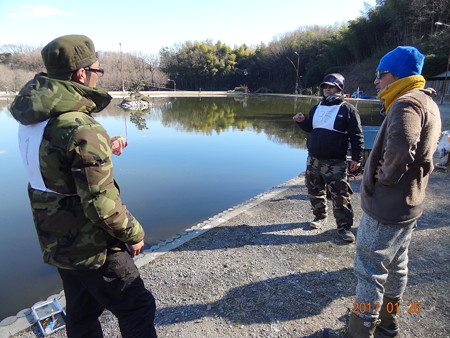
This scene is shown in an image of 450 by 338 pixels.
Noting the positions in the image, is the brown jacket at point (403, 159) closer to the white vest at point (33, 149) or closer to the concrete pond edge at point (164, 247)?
the white vest at point (33, 149)

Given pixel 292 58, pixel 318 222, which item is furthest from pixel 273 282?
pixel 292 58

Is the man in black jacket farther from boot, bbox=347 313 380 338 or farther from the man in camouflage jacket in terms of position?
the man in camouflage jacket

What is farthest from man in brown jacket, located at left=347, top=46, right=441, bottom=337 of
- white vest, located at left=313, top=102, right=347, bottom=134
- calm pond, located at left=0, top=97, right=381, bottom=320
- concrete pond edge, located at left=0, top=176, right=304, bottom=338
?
calm pond, located at left=0, top=97, right=381, bottom=320

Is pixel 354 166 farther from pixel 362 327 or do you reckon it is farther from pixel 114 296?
pixel 114 296

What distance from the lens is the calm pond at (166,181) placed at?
11.8ft

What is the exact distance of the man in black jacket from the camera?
9.73 feet

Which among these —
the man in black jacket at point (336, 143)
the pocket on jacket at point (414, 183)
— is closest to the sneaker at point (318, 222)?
the man in black jacket at point (336, 143)

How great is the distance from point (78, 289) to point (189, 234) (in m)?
1.96

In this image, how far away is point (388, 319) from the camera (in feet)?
6.23

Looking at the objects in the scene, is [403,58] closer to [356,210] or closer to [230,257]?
[230,257]

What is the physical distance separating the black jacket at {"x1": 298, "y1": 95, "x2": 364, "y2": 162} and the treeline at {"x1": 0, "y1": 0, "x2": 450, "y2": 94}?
26.6 metres

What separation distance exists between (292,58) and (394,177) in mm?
47837

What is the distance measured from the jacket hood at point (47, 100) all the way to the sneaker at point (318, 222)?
9.39 ft

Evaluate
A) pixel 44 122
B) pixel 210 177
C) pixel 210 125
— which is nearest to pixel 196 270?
pixel 44 122
